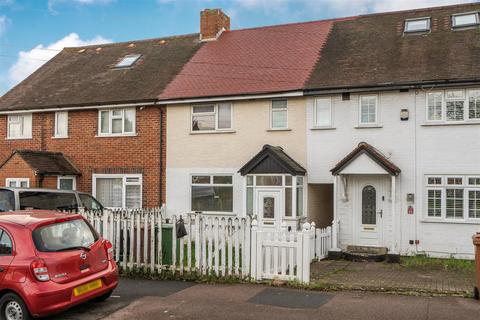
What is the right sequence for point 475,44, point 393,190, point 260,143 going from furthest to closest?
point 260,143 < point 475,44 < point 393,190

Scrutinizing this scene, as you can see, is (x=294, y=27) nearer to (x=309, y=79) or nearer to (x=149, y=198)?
(x=309, y=79)

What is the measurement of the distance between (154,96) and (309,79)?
18.2 ft

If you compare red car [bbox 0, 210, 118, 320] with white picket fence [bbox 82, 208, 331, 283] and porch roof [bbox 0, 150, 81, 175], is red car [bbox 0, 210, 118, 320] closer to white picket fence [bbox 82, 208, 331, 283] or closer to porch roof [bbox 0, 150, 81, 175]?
white picket fence [bbox 82, 208, 331, 283]

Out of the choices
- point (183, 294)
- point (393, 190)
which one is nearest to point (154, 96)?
point (393, 190)

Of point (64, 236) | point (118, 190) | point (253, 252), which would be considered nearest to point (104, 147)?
point (118, 190)

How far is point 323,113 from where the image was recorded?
16.0 m

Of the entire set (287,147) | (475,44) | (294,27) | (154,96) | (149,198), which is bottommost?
(149,198)

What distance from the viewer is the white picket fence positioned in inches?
404

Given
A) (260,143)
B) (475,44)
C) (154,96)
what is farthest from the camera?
(154,96)

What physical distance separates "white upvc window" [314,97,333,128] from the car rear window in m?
9.33

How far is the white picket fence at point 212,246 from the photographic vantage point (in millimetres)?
10250

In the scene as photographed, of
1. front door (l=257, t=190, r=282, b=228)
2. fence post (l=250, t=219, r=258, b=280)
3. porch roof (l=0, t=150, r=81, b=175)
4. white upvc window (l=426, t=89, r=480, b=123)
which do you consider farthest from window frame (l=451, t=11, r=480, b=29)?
porch roof (l=0, t=150, r=81, b=175)

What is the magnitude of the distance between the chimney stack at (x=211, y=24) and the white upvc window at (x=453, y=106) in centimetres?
1022

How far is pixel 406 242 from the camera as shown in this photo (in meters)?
14.8
